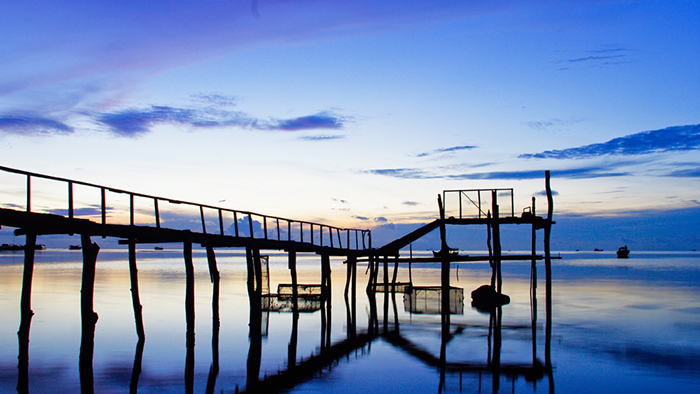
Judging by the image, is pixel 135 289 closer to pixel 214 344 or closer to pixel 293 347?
pixel 214 344

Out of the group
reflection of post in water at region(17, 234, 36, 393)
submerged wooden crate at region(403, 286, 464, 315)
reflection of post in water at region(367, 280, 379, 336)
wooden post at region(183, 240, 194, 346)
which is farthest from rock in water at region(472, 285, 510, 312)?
reflection of post in water at region(17, 234, 36, 393)

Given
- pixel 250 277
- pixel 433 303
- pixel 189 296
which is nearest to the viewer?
pixel 189 296

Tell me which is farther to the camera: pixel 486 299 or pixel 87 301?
pixel 486 299

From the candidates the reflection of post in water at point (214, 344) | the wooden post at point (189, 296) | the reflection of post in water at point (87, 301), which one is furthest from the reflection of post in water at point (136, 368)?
the reflection of post in water at point (214, 344)

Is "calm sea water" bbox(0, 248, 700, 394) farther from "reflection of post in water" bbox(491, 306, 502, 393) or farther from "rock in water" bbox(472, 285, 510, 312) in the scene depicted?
"rock in water" bbox(472, 285, 510, 312)

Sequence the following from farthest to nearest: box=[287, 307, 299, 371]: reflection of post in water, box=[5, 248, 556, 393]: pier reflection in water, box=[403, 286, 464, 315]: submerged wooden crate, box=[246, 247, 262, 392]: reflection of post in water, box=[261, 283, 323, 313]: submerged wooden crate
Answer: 1. box=[403, 286, 464, 315]: submerged wooden crate
2. box=[261, 283, 323, 313]: submerged wooden crate
3. box=[287, 307, 299, 371]: reflection of post in water
4. box=[246, 247, 262, 392]: reflection of post in water
5. box=[5, 248, 556, 393]: pier reflection in water

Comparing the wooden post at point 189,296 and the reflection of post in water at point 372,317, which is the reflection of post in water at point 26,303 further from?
the reflection of post in water at point 372,317

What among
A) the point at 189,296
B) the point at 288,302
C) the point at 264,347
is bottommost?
the point at 288,302

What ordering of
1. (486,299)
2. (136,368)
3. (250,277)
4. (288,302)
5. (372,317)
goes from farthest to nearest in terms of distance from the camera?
1. (288,302)
2. (486,299)
3. (372,317)
4. (250,277)
5. (136,368)

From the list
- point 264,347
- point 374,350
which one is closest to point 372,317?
point 374,350

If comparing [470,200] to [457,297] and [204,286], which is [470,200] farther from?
[204,286]

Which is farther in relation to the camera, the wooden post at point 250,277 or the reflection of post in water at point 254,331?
the wooden post at point 250,277

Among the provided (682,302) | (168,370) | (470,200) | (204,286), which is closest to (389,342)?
(168,370)

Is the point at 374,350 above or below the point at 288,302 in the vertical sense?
above
